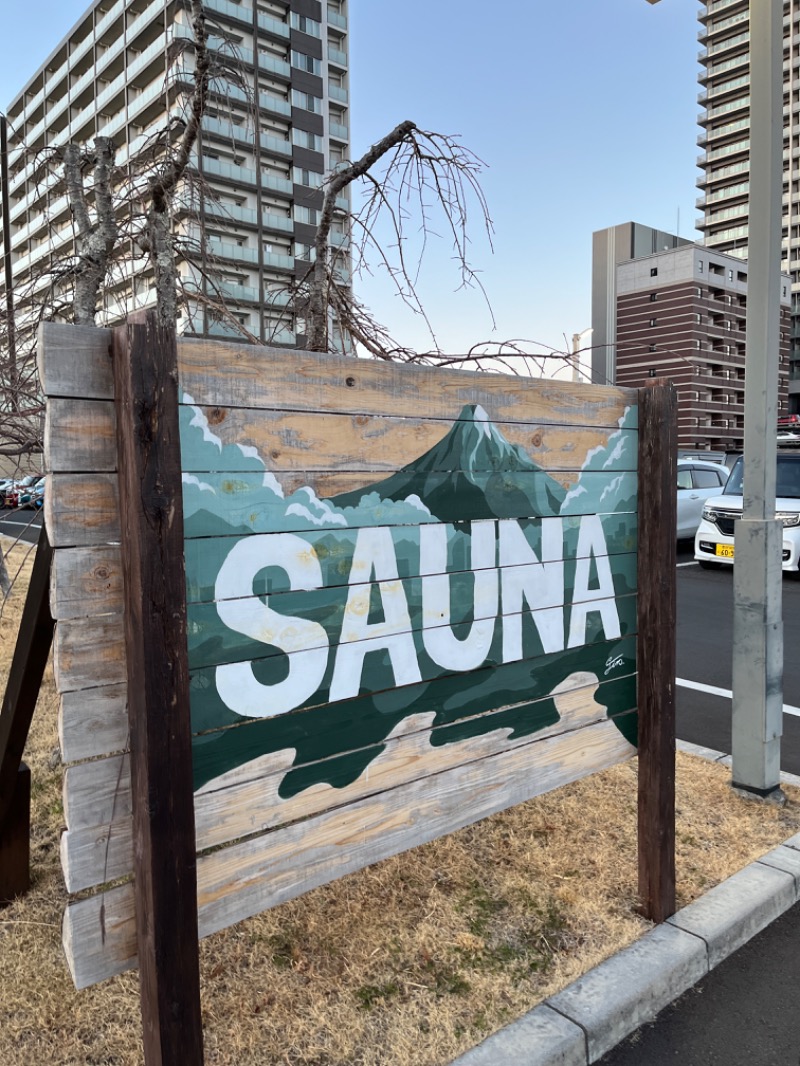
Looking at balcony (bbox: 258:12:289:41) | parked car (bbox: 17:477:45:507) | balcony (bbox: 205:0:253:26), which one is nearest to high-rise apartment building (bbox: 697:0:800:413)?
balcony (bbox: 258:12:289:41)

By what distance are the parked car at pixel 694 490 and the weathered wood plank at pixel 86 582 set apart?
12.7 m

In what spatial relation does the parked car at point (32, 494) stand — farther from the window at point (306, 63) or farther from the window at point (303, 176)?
the window at point (306, 63)

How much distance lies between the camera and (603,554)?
2.55m

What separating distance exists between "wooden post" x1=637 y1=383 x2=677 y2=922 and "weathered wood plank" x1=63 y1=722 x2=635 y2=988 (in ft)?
0.58

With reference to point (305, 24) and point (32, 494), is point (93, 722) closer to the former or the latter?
point (32, 494)

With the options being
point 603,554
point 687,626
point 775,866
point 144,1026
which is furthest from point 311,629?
point 687,626

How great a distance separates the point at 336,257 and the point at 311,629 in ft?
7.93

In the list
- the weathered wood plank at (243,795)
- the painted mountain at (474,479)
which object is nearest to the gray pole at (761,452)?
the painted mountain at (474,479)

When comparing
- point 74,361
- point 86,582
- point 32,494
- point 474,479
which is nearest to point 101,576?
point 86,582

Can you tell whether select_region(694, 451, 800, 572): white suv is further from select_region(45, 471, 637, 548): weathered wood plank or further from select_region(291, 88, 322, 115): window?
select_region(291, 88, 322, 115): window

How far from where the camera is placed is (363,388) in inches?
75.9

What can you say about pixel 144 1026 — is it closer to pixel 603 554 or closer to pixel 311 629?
pixel 311 629

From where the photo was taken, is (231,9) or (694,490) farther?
(231,9)

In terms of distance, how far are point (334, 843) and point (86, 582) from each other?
987mm
